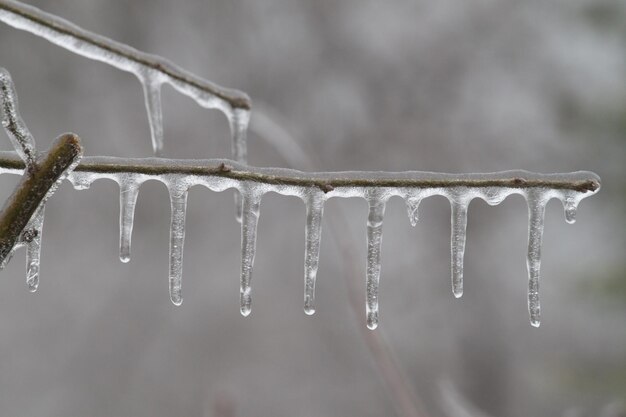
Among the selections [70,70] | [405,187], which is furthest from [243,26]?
[405,187]

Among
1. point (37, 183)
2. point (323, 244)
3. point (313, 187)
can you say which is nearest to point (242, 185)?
point (313, 187)

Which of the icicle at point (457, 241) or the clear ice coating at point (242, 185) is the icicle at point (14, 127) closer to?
the clear ice coating at point (242, 185)

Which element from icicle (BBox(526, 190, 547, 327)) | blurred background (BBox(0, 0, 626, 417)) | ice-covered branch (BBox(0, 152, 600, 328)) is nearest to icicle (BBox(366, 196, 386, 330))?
ice-covered branch (BBox(0, 152, 600, 328))

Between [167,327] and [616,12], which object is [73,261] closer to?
[167,327]

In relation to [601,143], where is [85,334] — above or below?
below

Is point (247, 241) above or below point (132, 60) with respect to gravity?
below

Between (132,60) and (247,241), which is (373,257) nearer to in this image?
(247,241)
